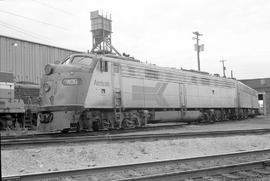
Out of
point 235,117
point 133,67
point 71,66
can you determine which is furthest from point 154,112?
point 235,117

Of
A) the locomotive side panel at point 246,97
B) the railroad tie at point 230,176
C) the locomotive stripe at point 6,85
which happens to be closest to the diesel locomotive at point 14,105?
the locomotive stripe at point 6,85

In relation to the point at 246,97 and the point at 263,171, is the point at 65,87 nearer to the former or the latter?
the point at 263,171

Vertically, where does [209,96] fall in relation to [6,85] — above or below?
below

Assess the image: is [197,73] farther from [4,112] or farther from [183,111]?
[4,112]

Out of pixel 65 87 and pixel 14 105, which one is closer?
pixel 65 87

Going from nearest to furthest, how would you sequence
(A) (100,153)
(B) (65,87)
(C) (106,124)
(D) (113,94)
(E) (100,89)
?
1. (A) (100,153)
2. (B) (65,87)
3. (E) (100,89)
4. (C) (106,124)
5. (D) (113,94)

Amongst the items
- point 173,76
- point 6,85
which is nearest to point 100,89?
point 173,76

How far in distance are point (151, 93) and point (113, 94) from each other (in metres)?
2.78

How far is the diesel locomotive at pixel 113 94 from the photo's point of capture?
496 inches

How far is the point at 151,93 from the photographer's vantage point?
53.2 feet

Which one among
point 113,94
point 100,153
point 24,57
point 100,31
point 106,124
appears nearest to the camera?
point 100,153

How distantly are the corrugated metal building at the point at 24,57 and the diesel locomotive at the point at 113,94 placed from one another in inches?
391

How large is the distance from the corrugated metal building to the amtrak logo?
10.8m

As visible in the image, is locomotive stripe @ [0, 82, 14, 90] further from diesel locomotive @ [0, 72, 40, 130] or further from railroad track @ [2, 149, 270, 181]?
railroad track @ [2, 149, 270, 181]
